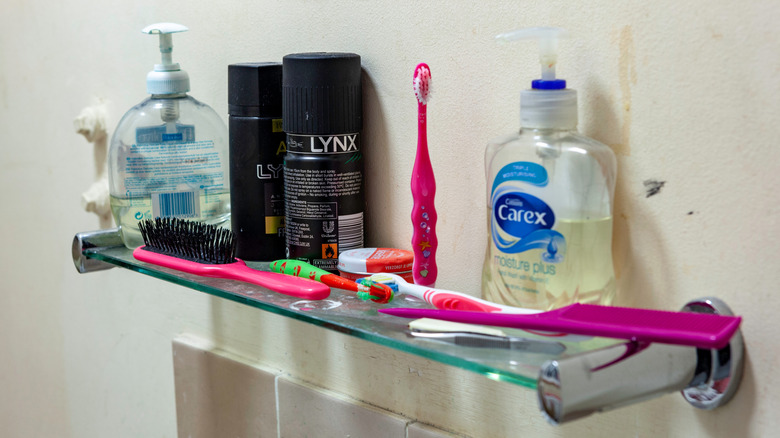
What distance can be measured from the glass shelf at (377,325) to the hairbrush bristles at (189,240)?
2cm

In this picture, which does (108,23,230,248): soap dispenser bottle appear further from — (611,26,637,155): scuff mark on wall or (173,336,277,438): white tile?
(611,26,637,155): scuff mark on wall

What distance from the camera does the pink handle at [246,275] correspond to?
1.66 feet

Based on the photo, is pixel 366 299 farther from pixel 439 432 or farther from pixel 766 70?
pixel 766 70

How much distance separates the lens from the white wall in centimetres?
42

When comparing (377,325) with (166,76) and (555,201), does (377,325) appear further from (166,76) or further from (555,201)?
(166,76)

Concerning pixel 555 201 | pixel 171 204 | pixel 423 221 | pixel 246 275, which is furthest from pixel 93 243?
pixel 555 201

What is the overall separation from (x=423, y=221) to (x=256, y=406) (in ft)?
1.03

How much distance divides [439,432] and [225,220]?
0.83 ft

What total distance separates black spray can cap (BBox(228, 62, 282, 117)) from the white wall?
0.06 m

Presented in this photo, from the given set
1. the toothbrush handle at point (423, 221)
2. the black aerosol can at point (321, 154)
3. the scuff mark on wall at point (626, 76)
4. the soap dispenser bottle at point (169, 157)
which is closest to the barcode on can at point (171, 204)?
the soap dispenser bottle at point (169, 157)

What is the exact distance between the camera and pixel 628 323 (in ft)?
1.25

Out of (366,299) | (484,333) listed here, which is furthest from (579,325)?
(366,299)

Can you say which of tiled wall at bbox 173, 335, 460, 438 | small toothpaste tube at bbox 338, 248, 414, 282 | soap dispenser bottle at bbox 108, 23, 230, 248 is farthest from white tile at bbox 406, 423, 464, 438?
soap dispenser bottle at bbox 108, 23, 230, 248

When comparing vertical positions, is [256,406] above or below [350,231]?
below
